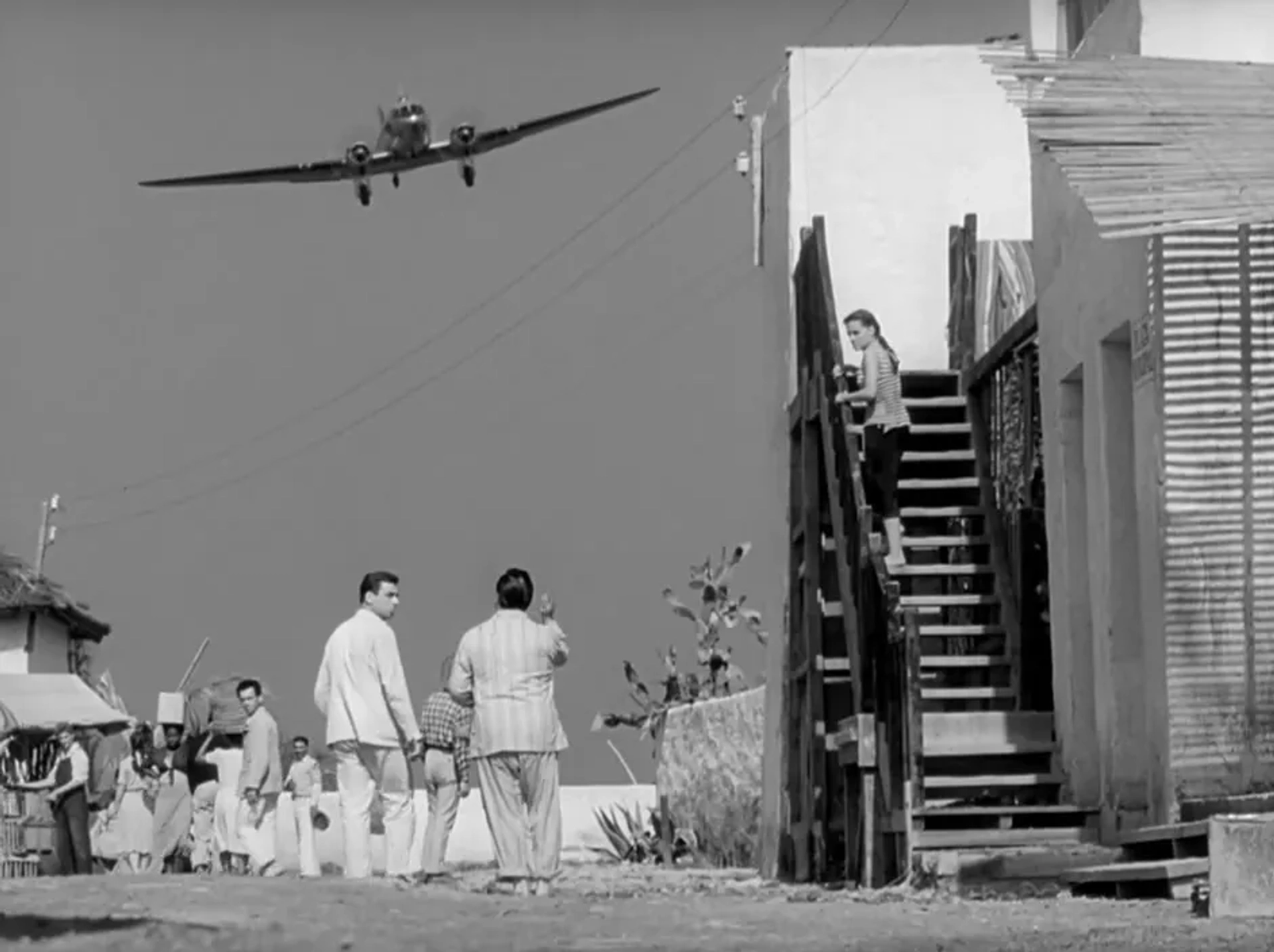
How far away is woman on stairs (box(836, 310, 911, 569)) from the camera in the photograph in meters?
17.2

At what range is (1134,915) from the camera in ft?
36.6

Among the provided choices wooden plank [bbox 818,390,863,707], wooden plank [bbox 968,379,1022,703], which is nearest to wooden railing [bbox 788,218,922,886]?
wooden plank [bbox 818,390,863,707]

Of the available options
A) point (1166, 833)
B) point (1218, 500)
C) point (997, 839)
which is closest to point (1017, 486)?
point (997, 839)

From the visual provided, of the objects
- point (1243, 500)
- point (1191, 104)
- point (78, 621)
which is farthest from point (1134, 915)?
point (78, 621)

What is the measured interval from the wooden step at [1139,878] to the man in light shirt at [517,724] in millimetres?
2698

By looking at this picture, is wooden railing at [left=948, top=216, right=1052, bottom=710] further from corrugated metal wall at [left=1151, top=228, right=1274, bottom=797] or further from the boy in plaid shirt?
the boy in plaid shirt

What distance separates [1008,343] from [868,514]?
2563 millimetres

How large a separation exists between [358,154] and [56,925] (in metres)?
25.5

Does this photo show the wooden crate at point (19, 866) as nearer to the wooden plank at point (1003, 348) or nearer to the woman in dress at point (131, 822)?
the woman in dress at point (131, 822)

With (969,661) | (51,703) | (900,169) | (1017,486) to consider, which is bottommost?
(969,661)

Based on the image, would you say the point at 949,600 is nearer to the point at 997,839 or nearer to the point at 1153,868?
the point at 997,839

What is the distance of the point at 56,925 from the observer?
9922 mm

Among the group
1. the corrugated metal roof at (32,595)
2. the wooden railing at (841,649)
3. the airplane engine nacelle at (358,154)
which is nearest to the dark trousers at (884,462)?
the wooden railing at (841,649)

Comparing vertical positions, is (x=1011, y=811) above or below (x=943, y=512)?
below
